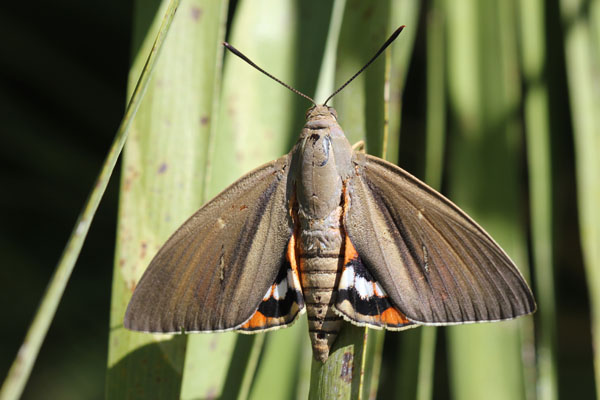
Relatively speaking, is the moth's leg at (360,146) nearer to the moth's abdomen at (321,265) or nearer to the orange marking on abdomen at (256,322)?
the moth's abdomen at (321,265)

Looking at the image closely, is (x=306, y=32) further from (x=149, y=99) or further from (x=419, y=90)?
(x=419, y=90)

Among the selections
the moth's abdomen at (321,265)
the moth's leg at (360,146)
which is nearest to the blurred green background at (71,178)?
the moth's leg at (360,146)

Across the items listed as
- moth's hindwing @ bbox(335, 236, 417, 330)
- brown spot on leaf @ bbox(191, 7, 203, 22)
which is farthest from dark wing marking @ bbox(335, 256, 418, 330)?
brown spot on leaf @ bbox(191, 7, 203, 22)

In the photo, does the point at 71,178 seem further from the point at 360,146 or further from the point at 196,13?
the point at 360,146

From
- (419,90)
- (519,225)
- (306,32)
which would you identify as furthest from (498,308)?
(419,90)

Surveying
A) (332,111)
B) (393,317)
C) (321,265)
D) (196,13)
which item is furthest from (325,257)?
(196,13)

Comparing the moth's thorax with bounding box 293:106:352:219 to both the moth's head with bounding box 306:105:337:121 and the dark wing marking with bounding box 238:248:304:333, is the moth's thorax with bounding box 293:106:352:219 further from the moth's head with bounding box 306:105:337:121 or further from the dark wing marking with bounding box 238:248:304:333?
the dark wing marking with bounding box 238:248:304:333
